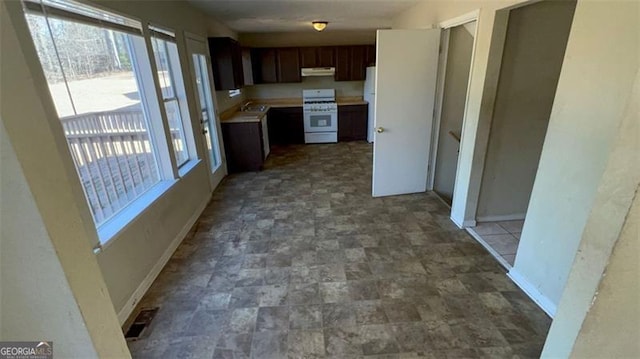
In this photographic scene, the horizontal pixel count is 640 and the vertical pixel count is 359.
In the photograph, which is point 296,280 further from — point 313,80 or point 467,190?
point 313,80

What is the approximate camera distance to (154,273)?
2490 mm

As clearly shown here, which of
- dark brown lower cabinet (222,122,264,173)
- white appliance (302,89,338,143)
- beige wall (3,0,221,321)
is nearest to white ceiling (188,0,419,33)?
beige wall (3,0,221,321)

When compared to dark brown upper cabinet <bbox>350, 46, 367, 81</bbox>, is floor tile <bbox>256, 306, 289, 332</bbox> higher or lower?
lower

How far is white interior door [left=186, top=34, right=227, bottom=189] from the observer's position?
12.7ft

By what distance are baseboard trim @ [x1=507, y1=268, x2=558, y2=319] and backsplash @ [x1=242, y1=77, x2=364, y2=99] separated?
566 centimetres

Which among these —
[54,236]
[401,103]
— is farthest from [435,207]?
[54,236]

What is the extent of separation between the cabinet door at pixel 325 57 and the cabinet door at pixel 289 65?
0.48 m

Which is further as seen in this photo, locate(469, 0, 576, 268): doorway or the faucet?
the faucet

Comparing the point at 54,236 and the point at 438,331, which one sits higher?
the point at 54,236

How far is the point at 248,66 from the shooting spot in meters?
6.28

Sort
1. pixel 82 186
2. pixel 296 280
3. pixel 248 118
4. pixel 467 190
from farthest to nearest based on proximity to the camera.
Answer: pixel 248 118 → pixel 467 190 → pixel 296 280 → pixel 82 186

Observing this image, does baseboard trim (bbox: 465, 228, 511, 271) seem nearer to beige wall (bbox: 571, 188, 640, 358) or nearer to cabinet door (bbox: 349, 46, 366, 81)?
beige wall (bbox: 571, 188, 640, 358)

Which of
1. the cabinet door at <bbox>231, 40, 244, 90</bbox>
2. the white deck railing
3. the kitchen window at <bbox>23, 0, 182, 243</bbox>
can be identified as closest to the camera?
the kitchen window at <bbox>23, 0, 182, 243</bbox>

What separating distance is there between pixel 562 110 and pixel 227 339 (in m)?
2.55
